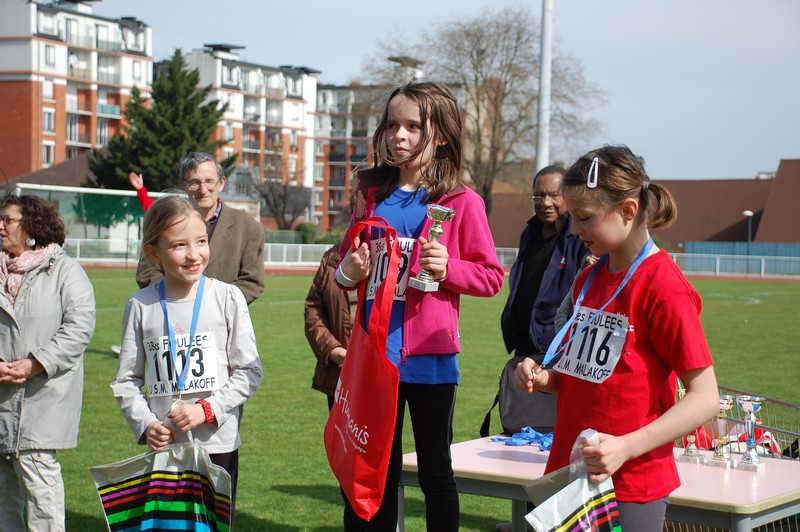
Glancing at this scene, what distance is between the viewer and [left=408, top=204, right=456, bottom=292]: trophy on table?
3.56 m

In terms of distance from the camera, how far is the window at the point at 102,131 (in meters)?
92.2

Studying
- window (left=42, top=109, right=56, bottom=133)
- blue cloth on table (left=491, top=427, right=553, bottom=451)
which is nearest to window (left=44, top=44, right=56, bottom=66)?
window (left=42, top=109, right=56, bottom=133)

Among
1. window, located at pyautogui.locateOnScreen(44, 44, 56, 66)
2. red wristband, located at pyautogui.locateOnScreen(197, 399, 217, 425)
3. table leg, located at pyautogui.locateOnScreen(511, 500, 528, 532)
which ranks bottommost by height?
table leg, located at pyautogui.locateOnScreen(511, 500, 528, 532)

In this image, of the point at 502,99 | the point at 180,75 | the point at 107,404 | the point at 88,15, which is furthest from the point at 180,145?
the point at 107,404

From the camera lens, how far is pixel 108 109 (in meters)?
92.5

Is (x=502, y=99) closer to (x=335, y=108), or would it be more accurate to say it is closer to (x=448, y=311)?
(x=448, y=311)

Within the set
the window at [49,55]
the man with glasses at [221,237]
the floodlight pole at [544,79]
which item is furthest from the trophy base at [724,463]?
the window at [49,55]

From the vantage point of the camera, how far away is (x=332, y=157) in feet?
400

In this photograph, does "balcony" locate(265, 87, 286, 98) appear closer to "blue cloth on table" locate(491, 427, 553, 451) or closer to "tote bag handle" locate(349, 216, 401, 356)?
"blue cloth on table" locate(491, 427, 553, 451)

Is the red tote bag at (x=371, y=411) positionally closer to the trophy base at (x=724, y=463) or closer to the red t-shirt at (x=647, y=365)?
the red t-shirt at (x=647, y=365)

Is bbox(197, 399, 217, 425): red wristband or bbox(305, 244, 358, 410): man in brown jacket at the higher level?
bbox(305, 244, 358, 410): man in brown jacket

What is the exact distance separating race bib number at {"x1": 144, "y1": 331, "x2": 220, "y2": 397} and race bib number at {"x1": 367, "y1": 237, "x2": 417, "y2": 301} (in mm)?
728

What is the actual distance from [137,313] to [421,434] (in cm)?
131

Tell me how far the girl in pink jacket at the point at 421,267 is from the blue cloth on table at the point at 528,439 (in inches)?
47.0
